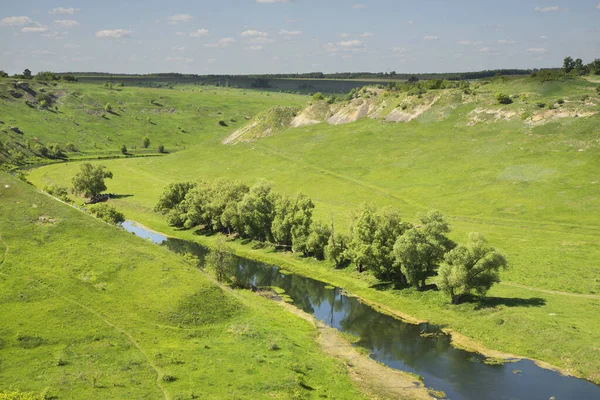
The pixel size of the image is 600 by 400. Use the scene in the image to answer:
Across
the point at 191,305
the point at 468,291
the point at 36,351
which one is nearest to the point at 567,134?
the point at 468,291

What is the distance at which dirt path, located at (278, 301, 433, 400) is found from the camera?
56.5 metres

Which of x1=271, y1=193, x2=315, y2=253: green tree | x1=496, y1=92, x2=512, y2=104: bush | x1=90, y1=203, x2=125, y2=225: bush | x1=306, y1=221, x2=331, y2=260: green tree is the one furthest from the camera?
x1=496, y1=92, x2=512, y2=104: bush

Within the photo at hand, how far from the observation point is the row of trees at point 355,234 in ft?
249

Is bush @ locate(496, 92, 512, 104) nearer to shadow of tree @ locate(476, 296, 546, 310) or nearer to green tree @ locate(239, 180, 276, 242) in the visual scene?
green tree @ locate(239, 180, 276, 242)

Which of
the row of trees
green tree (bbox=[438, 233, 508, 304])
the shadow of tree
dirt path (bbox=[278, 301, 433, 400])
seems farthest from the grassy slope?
the shadow of tree

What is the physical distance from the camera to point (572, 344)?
208 feet

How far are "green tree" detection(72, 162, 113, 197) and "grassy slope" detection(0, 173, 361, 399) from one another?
2883 inches

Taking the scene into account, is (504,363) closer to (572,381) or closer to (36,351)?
(572,381)

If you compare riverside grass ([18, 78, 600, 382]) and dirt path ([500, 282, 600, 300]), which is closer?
riverside grass ([18, 78, 600, 382])

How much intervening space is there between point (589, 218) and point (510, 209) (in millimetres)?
16081

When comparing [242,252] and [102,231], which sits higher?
[102,231]

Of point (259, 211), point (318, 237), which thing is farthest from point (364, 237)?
point (259, 211)

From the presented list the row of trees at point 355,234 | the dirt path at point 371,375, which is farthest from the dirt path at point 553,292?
the dirt path at point 371,375

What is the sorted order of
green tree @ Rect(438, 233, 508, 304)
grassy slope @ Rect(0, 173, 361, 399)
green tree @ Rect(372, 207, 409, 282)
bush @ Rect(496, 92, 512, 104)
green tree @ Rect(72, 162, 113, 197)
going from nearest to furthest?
grassy slope @ Rect(0, 173, 361, 399)
green tree @ Rect(438, 233, 508, 304)
green tree @ Rect(372, 207, 409, 282)
green tree @ Rect(72, 162, 113, 197)
bush @ Rect(496, 92, 512, 104)
